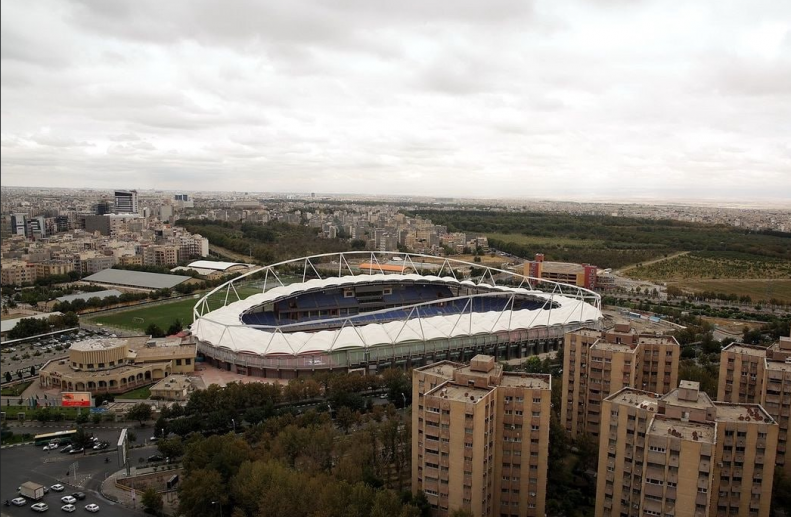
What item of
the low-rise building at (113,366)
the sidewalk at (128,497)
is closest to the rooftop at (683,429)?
the sidewalk at (128,497)

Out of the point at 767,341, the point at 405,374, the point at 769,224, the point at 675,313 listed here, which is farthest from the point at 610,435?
the point at 769,224

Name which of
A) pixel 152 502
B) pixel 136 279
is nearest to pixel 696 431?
pixel 152 502

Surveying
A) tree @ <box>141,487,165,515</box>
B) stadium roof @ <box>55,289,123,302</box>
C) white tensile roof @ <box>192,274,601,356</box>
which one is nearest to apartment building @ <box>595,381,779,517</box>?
Result: tree @ <box>141,487,165,515</box>

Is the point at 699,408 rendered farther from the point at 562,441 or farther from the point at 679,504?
the point at 562,441

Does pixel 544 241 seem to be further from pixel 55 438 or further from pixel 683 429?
pixel 683 429

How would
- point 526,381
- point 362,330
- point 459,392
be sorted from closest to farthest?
point 459,392, point 526,381, point 362,330

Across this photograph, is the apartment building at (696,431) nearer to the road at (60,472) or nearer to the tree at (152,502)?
the tree at (152,502)
